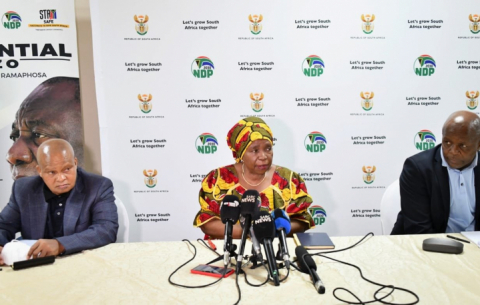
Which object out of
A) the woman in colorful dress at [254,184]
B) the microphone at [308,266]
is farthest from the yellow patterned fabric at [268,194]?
the microphone at [308,266]

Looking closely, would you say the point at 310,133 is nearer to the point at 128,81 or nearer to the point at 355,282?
the point at 128,81

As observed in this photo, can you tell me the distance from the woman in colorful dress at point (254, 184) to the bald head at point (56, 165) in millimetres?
859

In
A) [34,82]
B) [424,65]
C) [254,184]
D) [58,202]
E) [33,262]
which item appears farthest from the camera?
[424,65]

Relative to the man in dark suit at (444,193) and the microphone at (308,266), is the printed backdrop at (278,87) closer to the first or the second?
the man in dark suit at (444,193)

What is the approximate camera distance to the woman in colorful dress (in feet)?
8.97

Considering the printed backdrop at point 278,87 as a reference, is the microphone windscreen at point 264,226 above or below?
below

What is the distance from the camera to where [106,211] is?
246 centimetres

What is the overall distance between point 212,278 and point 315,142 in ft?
7.38

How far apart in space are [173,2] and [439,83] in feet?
8.10

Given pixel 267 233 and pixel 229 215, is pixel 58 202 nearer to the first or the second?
pixel 229 215

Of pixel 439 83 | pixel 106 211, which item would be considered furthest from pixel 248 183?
pixel 439 83

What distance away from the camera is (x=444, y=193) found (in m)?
2.70

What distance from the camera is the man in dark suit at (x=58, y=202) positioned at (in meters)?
2.40

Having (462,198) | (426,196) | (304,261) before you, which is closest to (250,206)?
(304,261)
